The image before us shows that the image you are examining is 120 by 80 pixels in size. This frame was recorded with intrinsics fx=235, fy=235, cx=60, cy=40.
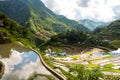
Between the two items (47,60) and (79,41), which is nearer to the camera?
(47,60)

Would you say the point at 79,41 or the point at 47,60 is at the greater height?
the point at 79,41

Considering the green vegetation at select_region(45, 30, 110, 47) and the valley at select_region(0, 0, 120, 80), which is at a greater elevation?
the green vegetation at select_region(45, 30, 110, 47)

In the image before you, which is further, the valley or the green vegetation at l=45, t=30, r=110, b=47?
the green vegetation at l=45, t=30, r=110, b=47

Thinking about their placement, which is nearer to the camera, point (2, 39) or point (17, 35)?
point (2, 39)

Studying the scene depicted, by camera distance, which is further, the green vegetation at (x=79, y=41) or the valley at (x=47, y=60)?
the green vegetation at (x=79, y=41)

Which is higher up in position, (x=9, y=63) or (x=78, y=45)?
(x=78, y=45)

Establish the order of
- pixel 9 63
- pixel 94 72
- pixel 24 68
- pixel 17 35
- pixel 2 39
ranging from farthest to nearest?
pixel 17 35 < pixel 2 39 < pixel 9 63 < pixel 24 68 < pixel 94 72

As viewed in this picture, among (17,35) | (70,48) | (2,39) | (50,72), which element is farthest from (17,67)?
(70,48)

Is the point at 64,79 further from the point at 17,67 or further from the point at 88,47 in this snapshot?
the point at 88,47

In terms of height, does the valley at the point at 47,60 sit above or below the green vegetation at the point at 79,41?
below

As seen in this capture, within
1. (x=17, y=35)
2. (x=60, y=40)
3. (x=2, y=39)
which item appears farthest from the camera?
(x=60, y=40)

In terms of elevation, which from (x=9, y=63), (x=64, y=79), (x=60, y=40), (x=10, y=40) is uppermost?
(x=60, y=40)
